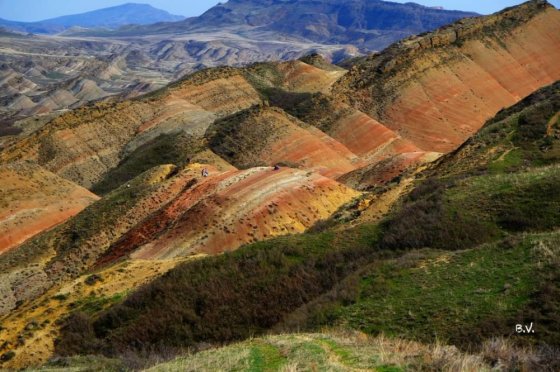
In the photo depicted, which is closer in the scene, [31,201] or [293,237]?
[293,237]

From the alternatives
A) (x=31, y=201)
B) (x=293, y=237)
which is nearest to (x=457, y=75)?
(x=31, y=201)

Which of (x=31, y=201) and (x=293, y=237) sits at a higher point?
(x=293, y=237)

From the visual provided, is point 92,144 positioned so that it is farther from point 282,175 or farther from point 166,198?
point 282,175

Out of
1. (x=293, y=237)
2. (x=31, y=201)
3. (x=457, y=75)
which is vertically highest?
(x=457, y=75)

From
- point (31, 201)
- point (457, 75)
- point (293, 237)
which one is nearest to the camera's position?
point (293, 237)

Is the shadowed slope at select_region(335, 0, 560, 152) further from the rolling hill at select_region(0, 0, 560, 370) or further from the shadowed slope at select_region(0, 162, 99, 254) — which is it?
the shadowed slope at select_region(0, 162, 99, 254)

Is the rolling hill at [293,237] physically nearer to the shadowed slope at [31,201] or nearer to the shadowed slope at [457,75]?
the shadowed slope at [31,201]

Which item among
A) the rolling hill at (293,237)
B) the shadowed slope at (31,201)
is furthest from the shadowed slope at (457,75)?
the shadowed slope at (31,201)

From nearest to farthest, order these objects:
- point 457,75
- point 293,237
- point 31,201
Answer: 1. point 293,237
2. point 31,201
3. point 457,75

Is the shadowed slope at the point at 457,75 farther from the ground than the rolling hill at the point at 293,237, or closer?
farther from the ground

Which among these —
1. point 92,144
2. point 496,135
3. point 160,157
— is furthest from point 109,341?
point 92,144

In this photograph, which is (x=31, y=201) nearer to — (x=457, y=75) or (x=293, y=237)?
(x=293, y=237)
